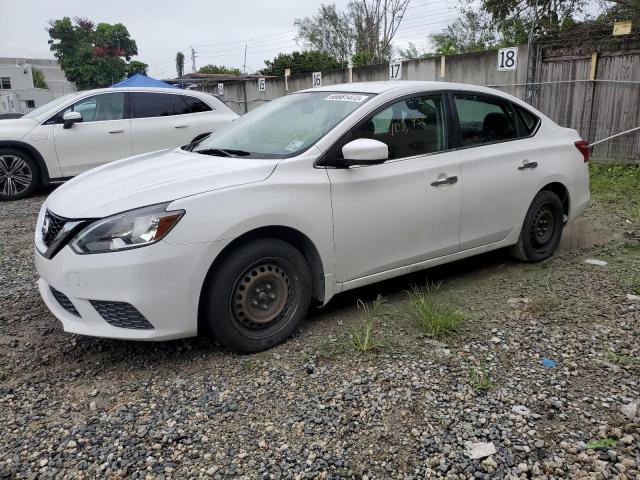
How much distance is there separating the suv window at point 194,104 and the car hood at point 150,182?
5.77m

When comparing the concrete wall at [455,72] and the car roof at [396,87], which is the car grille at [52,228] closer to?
the car roof at [396,87]

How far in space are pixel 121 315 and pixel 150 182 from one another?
78cm

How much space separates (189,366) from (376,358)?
1.09 m

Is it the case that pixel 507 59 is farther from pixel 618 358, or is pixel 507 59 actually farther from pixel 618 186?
pixel 618 358

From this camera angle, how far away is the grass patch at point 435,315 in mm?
3564

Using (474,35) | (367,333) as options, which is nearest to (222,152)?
(367,333)

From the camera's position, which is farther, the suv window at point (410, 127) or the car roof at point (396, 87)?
the car roof at point (396, 87)

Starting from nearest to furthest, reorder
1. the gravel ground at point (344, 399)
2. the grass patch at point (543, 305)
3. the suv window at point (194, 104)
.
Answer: the gravel ground at point (344, 399) < the grass patch at point (543, 305) < the suv window at point (194, 104)

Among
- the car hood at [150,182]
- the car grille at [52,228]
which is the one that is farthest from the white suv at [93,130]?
the car grille at [52,228]

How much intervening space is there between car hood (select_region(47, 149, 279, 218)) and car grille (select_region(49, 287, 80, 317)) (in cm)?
46

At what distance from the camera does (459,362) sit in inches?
127

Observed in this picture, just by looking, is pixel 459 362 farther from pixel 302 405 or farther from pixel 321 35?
pixel 321 35

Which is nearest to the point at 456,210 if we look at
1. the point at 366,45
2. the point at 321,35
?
the point at 366,45

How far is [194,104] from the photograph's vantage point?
930 cm
